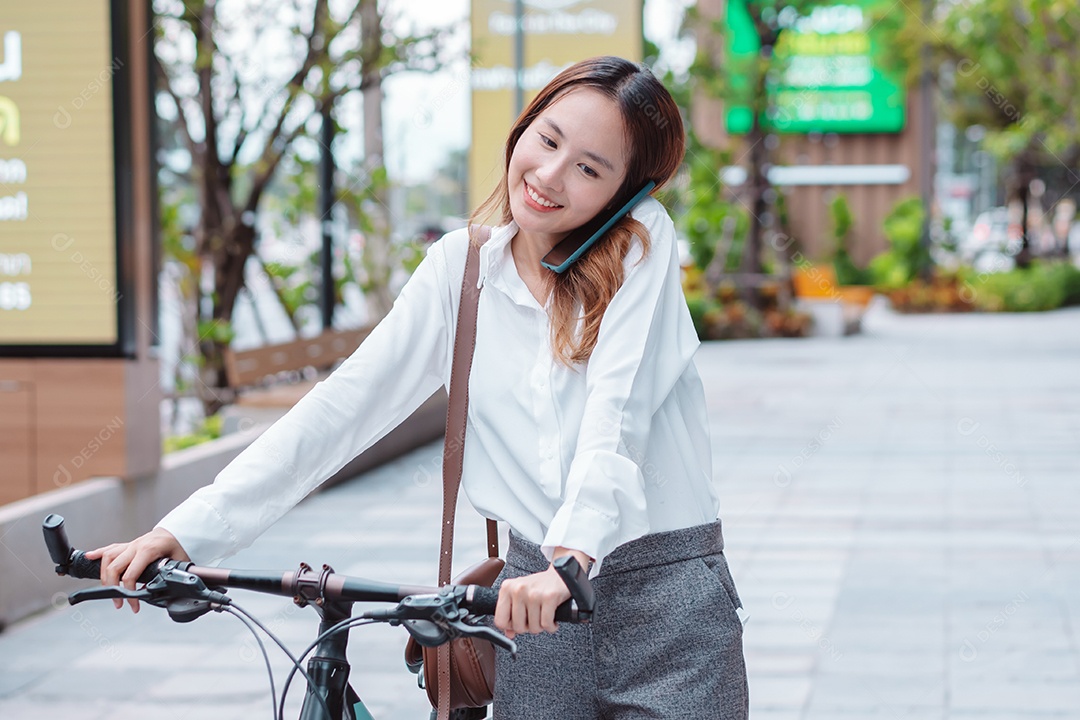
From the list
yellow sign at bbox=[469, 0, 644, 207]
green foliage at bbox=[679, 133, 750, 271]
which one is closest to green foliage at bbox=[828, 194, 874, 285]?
green foliage at bbox=[679, 133, 750, 271]

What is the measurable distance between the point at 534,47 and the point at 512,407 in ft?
28.6

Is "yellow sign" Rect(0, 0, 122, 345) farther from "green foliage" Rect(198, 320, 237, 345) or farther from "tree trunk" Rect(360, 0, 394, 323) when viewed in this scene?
"tree trunk" Rect(360, 0, 394, 323)

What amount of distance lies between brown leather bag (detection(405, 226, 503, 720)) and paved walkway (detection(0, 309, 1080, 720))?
7.81 feet

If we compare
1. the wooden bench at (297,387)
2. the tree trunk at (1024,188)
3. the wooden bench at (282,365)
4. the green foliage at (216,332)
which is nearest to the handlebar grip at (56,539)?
the wooden bench at (297,387)

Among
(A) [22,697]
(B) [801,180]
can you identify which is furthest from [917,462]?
(B) [801,180]

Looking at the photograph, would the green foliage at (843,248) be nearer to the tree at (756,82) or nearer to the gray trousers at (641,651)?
the tree at (756,82)

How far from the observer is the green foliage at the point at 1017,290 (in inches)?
946

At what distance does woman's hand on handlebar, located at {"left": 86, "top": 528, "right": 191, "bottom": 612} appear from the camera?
1.61 m

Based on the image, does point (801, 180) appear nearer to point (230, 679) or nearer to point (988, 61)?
point (988, 61)

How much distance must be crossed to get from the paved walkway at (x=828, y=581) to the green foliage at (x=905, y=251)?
577 inches

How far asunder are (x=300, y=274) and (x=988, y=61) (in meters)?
15.1

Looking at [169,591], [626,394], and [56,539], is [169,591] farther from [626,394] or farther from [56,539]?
[626,394]

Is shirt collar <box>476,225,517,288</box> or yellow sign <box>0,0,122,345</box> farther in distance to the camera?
yellow sign <box>0,0,122,345</box>

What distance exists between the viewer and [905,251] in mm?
25297
